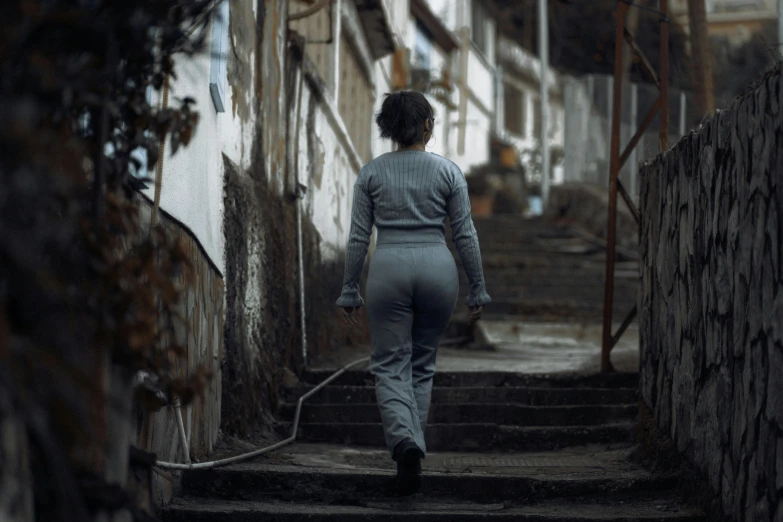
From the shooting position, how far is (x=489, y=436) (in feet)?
19.1

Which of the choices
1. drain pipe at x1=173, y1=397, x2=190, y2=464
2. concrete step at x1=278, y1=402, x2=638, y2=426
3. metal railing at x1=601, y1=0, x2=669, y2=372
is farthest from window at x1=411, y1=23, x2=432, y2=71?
drain pipe at x1=173, y1=397, x2=190, y2=464

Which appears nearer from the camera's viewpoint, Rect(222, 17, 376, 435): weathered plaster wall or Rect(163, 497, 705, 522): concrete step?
Rect(163, 497, 705, 522): concrete step

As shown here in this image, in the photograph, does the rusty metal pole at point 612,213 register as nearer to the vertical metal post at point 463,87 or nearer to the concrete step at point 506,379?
the concrete step at point 506,379

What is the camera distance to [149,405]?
268 cm

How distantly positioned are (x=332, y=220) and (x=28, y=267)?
298 inches

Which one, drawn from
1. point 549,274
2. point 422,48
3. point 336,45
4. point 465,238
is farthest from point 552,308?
point 422,48

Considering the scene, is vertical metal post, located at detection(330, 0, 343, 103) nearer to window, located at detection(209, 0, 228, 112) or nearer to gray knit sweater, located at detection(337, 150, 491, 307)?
window, located at detection(209, 0, 228, 112)

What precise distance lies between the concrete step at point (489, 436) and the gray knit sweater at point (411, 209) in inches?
51.8

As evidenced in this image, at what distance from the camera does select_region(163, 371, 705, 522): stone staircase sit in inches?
166

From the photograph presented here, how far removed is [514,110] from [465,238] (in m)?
26.9

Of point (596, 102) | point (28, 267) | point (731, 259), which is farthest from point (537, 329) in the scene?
point (28, 267)

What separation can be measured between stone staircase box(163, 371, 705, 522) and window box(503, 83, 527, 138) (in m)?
24.7

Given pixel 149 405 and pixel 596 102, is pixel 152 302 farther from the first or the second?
pixel 596 102

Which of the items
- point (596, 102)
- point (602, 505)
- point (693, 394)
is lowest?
point (602, 505)
